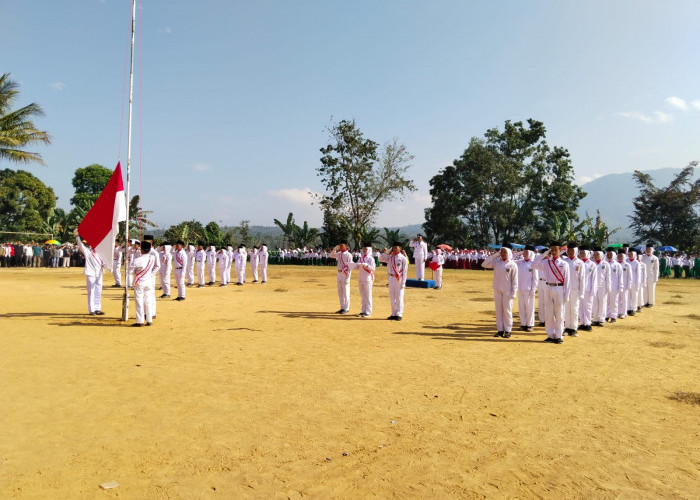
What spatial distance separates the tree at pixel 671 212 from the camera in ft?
125

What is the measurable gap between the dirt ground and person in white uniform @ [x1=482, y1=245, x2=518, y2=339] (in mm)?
340

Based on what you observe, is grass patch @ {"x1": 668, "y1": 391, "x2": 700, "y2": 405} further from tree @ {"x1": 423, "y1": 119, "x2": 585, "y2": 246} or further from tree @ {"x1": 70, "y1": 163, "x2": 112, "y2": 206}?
tree @ {"x1": 70, "y1": 163, "x2": 112, "y2": 206}

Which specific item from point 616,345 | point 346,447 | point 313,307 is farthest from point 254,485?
point 313,307

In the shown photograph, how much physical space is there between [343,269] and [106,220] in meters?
5.79

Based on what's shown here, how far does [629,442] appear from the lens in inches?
175

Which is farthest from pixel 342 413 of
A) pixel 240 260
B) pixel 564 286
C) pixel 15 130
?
pixel 15 130

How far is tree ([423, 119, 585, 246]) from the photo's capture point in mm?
38625

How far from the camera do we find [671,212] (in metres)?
38.6

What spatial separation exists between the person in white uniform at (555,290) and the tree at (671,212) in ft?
121

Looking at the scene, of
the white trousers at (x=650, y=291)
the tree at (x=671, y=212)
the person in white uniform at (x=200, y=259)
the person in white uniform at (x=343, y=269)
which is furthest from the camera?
the tree at (x=671, y=212)

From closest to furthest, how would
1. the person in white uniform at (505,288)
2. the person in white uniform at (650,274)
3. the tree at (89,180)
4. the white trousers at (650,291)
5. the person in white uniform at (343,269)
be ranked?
the person in white uniform at (505,288) < the person in white uniform at (343,269) < the person in white uniform at (650,274) < the white trousers at (650,291) < the tree at (89,180)

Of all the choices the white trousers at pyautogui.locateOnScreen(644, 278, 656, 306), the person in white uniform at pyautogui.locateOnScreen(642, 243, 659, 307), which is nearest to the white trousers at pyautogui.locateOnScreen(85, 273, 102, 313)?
the person in white uniform at pyautogui.locateOnScreen(642, 243, 659, 307)

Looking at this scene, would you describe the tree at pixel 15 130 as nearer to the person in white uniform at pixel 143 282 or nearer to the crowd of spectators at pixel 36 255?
the crowd of spectators at pixel 36 255

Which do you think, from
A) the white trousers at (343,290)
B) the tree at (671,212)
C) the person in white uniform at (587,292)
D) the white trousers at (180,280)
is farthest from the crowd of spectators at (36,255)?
the tree at (671,212)
